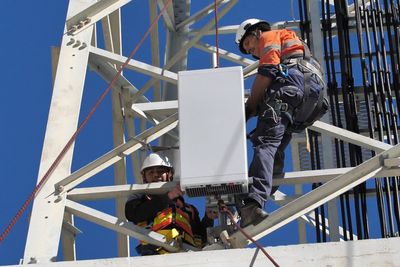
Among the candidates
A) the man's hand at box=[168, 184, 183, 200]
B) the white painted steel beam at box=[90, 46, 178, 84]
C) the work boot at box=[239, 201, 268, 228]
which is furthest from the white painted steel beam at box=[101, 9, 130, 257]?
the work boot at box=[239, 201, 268, 228]

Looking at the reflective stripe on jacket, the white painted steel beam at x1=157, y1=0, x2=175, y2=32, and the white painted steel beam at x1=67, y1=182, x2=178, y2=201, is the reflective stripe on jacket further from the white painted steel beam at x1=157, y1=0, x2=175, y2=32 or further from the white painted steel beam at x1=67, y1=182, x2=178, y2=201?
the white painted steel beam at x1=157, y1=0, x2=175, y2=32

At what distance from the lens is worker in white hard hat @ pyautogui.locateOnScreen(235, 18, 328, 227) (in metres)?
11.4

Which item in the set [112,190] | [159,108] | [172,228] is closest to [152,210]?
[172,228]

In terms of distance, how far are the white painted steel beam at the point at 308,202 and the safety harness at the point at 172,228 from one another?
1207 millimetres

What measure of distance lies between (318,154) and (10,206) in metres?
12.7

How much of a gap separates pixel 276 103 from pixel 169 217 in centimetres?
162

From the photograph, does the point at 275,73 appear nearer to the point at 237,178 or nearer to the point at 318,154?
the point at 237,178

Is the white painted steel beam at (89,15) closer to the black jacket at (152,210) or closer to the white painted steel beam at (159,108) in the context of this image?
the white painted steel beam at (159,108)

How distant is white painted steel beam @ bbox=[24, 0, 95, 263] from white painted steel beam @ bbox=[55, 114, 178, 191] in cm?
12

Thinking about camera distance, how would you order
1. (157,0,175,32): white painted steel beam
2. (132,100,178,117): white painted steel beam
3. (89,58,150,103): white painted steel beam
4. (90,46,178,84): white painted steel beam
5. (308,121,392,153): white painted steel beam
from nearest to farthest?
(308,121,392,153): white painted steel beam < (90,46,178,84): white painted steel beam < (89,58,150,103): white painted steel beam < (132,100,178,117): white painted steel beam < (157,0,175,32): white painted steel beam

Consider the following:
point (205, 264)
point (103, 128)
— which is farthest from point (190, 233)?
point (103, 128)

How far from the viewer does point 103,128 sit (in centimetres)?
2755

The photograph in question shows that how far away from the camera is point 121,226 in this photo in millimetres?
11859

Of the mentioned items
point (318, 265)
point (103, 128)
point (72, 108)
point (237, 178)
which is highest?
point (103, 128)
